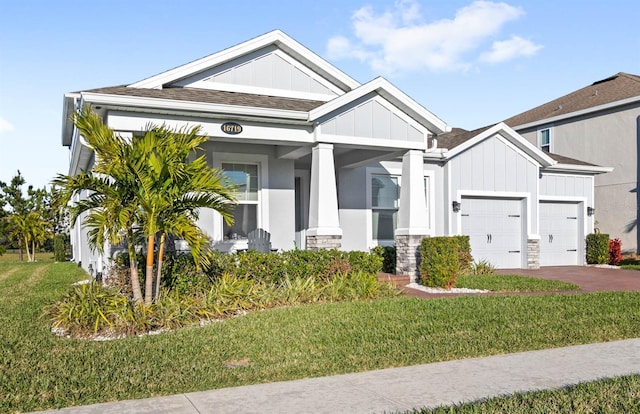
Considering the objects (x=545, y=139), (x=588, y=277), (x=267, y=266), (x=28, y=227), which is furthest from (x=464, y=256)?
(x=28, y=227)

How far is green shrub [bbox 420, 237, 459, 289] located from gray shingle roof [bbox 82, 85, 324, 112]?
3986 mm

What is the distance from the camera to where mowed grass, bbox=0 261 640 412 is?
5.33m

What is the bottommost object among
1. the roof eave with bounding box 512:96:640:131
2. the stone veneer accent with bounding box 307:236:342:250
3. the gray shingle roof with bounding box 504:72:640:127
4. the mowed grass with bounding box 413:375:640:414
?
the mowed grass with bounding box 413:375:640:414

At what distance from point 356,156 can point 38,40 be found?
743 centimetres

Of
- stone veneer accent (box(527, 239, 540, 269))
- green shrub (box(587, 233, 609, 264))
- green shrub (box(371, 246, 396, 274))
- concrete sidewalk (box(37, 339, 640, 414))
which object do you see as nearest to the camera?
concrete sidewalk (box(37, 339, 640, 414))

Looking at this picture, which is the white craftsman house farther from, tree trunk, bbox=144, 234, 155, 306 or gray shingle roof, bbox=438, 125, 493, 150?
tree trunk, bbox=144, 234, 155, 306

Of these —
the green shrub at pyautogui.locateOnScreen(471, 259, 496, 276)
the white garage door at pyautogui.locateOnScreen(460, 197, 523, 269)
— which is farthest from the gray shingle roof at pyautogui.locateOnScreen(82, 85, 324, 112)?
the white garage door at pyautogui.locateOnScreen(460, 197, 523, 269)

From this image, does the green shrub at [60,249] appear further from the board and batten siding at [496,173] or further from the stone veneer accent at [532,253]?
the stone veneer accent at [532,253]

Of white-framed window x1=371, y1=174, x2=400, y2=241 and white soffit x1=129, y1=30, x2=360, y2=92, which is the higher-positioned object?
white soffit x1=129, y1=30, x2=360, y2=92

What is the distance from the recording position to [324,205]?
11742mm

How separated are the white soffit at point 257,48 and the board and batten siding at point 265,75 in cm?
19

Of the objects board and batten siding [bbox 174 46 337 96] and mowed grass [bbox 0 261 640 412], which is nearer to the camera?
mowed grass [bbox 0 261 640 412]

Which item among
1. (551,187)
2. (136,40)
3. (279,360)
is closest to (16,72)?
(136,40)

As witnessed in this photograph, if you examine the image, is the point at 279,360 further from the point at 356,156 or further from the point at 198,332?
the point at 356,156
